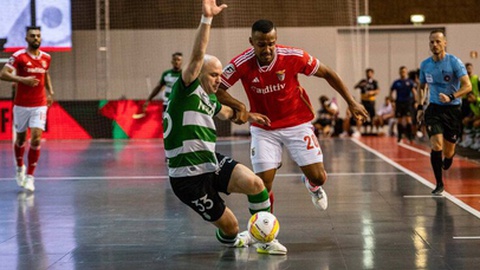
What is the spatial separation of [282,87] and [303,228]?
1.47 meters

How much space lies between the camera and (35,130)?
12.1 m

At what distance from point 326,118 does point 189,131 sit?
60.1 feet

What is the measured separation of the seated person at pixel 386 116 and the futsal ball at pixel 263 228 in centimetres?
1859

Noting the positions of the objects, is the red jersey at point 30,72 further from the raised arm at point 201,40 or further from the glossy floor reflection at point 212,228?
the raised arm at point 201,40

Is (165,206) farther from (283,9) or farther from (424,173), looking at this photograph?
(283,9)

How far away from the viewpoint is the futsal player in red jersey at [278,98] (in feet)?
25.6

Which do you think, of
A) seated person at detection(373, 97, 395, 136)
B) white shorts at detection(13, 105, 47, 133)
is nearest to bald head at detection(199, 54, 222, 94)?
white shorts at detection(13, 105, 47, 133)

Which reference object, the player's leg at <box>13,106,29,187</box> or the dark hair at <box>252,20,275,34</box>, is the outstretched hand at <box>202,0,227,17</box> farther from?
the player's leg at <box>13,106,29,187</box>

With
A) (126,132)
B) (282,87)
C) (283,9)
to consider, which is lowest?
(126,132)

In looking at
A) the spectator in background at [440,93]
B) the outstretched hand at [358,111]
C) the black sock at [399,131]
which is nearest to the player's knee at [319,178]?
the outstretched hand at [358,111]

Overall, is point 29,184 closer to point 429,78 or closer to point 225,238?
point 225,238

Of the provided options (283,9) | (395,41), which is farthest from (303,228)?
(395,41)

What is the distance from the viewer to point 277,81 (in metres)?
7.90

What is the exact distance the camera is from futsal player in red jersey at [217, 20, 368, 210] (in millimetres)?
7793
